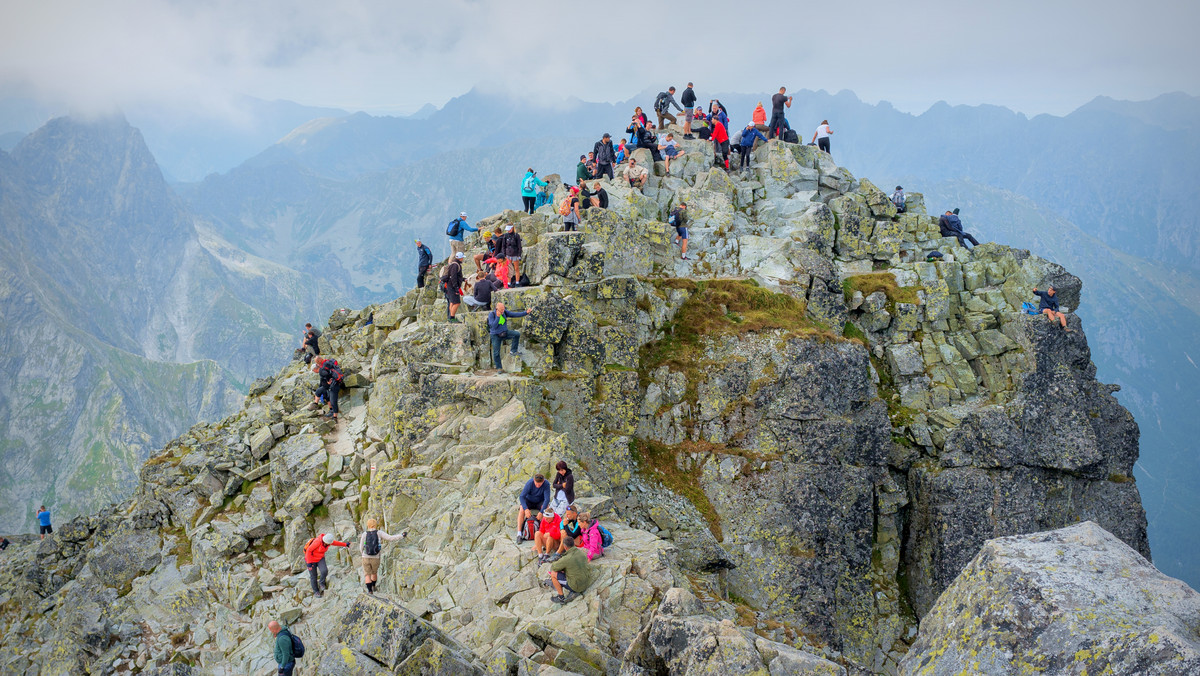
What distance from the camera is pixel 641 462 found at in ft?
110

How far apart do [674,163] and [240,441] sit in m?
36.3

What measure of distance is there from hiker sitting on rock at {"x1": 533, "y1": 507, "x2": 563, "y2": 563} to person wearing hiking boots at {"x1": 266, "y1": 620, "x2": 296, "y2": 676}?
27.3 ft

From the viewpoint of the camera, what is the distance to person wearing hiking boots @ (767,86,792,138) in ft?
167

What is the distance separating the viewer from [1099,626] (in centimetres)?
1168

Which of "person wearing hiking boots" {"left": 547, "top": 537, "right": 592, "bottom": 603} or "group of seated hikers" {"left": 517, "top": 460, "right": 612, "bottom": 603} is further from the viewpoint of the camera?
"group of seated hikers" {"left": 517, "top": 460, "right": 612, "bottom": 603}

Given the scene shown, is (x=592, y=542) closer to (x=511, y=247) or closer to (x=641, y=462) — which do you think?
(x=641, y=462)

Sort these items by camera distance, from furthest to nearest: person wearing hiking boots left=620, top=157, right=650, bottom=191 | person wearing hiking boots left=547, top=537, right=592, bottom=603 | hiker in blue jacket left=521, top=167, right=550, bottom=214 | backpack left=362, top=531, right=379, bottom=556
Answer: person wearing hiking boots left=620, top=157, right=650, bottom=191, hiker in blue jacket left=521, top=167, right=550, bottom=214, backpack left=362, top=531, right=379, bottom=556, person wearing hiking boots left=547, top=537, right=592, bottom=603

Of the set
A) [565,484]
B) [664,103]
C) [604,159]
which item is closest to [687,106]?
[664,103]

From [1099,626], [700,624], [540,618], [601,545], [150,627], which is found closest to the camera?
[1099,626]

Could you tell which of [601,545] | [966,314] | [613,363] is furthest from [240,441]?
[966,314]

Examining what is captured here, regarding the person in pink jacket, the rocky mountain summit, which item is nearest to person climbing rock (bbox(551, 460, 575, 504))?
the person in pink jacket

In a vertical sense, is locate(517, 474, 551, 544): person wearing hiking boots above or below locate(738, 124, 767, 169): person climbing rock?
below

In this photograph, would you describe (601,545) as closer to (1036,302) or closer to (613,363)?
(613,363)

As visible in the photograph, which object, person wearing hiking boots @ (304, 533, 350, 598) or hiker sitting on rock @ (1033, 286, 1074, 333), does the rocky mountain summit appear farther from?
hiker sitting on rock @ (1033, 286, 1074, 333)
